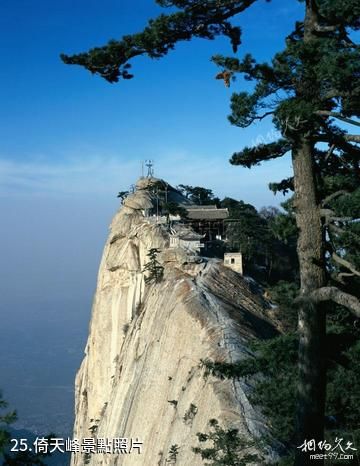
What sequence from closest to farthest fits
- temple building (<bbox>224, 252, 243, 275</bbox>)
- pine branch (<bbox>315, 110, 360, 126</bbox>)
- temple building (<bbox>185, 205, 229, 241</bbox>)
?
pine branch (<bbox>315, 110, 360, 126</bbox>)
temple building (<bbox>224, 252, 243, 275</bbox>)
temple building (<bbox>185, 205, 229, 241</bbox>)

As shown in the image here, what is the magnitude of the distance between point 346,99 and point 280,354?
514 cm

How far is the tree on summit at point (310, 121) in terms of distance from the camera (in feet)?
30.3

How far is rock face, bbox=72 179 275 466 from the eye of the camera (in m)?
24.6

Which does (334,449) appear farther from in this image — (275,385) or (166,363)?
(166,363)

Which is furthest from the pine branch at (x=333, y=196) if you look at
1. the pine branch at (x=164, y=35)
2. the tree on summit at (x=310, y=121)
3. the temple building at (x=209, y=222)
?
the temple building at (x=209, y=222)

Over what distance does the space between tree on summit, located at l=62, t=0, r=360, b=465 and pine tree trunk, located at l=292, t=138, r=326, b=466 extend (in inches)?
0.7

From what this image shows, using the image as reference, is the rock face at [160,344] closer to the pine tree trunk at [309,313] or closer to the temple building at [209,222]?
the temple building at [209,222]

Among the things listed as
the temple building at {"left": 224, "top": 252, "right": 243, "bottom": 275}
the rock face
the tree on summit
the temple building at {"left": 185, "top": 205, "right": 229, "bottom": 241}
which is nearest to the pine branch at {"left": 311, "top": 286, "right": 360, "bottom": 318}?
the tree on summit

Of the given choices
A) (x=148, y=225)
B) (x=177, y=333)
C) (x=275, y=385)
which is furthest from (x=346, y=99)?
(x=148, y=225)

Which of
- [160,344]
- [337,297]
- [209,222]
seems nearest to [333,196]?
[337,297]

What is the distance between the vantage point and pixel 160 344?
→ 32719 mm

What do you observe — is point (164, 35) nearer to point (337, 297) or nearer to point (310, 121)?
point (310, 121)

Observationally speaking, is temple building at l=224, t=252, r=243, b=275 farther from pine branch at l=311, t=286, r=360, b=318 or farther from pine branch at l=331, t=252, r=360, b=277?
pine branch at l=311, t=286, r=360, b=318

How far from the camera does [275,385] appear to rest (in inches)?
714
